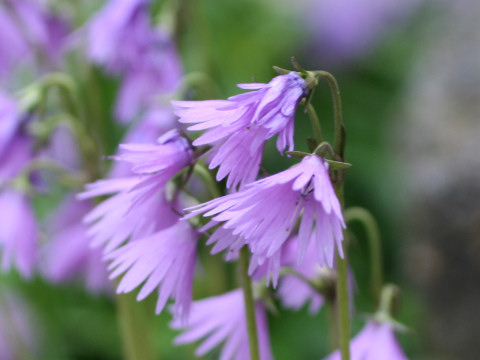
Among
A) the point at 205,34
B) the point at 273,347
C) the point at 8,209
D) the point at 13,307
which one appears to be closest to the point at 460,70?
the point at 205,34

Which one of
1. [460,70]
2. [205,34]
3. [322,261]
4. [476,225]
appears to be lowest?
[476,225]

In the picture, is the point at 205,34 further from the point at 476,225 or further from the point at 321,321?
the point at 321,321

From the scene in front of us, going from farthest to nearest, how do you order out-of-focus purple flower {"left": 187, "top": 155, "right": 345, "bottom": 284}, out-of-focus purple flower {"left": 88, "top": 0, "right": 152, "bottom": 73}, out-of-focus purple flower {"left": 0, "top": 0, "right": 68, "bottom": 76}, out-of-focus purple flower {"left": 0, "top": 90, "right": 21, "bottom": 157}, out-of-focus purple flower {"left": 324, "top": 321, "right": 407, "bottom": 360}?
out-of-focus purple flower {"left": 0, "top": 0, "right": 68, "bottom": 76}, out-of-focus purple flower {"left": 88, "top": 0, "right": 152, "bottom": 73}, out-of-focus purple flower {"left": 0, "top": 90, "right": 21, "bottom": 157}, out-of-focus purple flower {"left": 324, "top": 321, "right": 407, "bottom": 360}, out-of-focus purple flower {"left": 187, "top": 155, "right": 345, "bottom": 284}

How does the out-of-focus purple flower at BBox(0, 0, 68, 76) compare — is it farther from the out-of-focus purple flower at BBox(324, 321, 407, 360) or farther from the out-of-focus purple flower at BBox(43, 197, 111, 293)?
the out-of-focus purple flower at BBox(324, 321, 407, 360)

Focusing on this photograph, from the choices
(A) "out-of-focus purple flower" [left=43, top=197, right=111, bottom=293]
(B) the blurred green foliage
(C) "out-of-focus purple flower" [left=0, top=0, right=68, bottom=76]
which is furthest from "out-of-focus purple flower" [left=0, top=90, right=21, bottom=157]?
(C) "out-of-focus purple flower" [left=0, top=0, right=68, bottom=76]

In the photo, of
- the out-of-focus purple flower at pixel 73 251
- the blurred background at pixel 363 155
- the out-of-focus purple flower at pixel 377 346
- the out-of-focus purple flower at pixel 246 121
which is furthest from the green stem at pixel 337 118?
the out-of-focus purple flower at pixel 73 251
